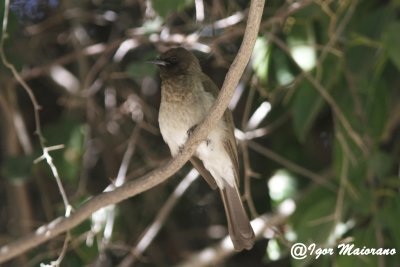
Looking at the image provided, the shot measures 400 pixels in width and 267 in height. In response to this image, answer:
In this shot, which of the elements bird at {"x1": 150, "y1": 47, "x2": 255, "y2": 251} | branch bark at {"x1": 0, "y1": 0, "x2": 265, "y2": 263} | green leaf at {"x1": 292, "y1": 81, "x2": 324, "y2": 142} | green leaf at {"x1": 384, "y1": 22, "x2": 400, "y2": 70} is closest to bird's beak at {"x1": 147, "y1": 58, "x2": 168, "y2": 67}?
bird at {"x1": 150, "y1": 47, "x2": 255, "y2": 251}

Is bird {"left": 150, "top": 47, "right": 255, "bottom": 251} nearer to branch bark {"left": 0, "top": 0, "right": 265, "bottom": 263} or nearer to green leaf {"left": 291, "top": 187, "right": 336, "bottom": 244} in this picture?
green leaf {"left": 291, "top": 187, "right": 336, "bottom": 244}

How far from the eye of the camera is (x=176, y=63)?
3.81 meters

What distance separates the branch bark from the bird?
1.90 feet

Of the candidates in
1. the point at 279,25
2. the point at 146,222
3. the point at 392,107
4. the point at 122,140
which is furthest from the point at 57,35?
the point at 392,107

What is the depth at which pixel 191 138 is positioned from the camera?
293cm

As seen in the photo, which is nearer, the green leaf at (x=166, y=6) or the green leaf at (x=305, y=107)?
the green leaf at (x=166, y=6)

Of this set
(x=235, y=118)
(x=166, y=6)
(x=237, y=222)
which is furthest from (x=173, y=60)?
(x=235, y=118)

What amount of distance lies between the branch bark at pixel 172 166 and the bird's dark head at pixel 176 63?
35.3 inches

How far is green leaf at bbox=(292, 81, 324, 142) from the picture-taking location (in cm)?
379

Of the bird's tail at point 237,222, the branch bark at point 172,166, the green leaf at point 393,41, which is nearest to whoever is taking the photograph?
the branch bark at point 172,166

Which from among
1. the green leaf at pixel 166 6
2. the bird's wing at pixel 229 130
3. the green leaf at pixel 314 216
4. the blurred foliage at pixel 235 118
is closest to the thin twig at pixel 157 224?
the blurred foliage at pixel 235 118

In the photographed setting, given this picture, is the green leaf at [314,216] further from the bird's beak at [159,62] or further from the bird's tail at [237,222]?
the bird's beak at [159,62]

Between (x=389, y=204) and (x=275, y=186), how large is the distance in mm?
566

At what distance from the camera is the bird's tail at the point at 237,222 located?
3.61 m
